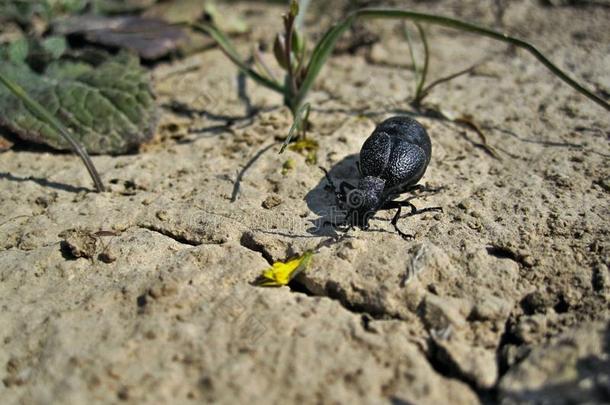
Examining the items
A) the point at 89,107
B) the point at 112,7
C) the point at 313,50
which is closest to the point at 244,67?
the point at 313,50

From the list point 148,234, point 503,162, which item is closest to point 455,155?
point 503,162

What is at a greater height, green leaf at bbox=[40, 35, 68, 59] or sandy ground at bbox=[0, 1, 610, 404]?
green leaf at bbox=[40, 35, 68, 59]

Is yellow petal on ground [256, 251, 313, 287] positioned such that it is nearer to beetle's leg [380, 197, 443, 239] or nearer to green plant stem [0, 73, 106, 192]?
beetle's leg [380, 197, 443, 239]

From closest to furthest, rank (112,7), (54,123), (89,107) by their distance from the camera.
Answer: (54,123)
(89,107)
(112,7)

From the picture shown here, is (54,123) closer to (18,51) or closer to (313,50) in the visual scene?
(18,51)

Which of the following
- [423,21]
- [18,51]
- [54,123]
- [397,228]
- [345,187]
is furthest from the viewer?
[18,51]

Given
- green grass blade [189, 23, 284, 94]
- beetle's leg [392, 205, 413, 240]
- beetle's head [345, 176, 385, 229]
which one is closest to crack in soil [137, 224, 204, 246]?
beetle's head [345, 176, 385, 229]
